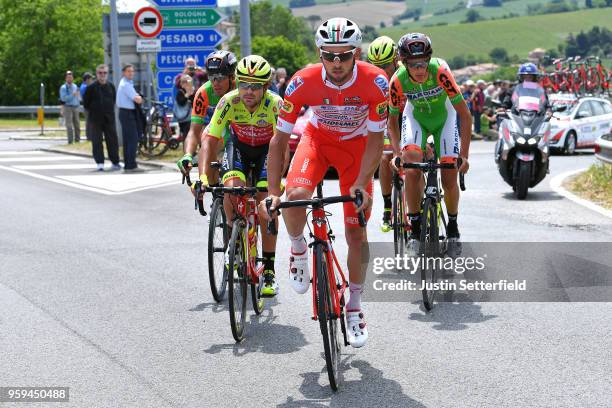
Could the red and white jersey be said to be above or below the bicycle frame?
above

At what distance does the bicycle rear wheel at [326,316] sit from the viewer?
18.9ft

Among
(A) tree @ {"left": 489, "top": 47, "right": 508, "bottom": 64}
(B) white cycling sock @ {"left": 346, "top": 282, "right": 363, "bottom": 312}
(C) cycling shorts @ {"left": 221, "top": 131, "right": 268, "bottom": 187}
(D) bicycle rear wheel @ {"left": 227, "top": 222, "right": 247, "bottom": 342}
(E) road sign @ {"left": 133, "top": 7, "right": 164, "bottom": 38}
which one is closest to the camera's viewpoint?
Result: (B) white cycling sock @ {"left": 346, "top": 282, "right": 363, "bottom": 312}

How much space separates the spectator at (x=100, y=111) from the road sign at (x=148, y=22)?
1.90 meters

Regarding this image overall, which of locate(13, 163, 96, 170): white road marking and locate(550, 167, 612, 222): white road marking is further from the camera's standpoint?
locate(13, 163, 96, 170): white road marking

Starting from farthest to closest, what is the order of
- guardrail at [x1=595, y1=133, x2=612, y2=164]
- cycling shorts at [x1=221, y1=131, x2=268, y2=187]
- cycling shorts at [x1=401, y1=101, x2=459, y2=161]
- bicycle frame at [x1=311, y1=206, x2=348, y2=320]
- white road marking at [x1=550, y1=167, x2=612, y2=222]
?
guardrail at [x1=595, y1=133, x2=612, y2=164] < white road marking at [x1=550, y1=167, x2=612, y2=222] < cycling shorts at [x1=401, y1=101, x2=459, y2=161] < cycling shorts at [x1=221, y1=131, x2=268, y2=187] < bicycle frame at [x1=311, y1=206, x2=348, y2=320]

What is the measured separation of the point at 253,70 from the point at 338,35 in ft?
5.30

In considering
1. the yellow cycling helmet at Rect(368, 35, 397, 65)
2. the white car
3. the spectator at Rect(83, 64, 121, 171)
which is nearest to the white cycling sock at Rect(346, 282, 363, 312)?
the yellow cycling helmet at Rect(368, 35, 397, 65)

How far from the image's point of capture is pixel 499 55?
12681 cm

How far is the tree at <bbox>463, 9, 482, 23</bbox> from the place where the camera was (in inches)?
6024

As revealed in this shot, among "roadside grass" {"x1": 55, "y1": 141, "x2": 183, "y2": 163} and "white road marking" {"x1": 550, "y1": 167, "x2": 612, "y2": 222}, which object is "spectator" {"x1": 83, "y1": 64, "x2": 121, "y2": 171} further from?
"white road marking" {"x1": 550, "y1": 167, "x2": 612, "y2": 222}

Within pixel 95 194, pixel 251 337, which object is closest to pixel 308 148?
pixel 251 337

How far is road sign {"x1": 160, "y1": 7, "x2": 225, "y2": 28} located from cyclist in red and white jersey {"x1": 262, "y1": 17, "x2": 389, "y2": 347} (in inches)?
675

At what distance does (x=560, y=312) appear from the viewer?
25.7ft

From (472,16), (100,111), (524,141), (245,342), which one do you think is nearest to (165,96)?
(100,111)
